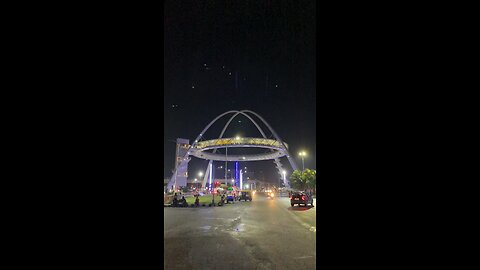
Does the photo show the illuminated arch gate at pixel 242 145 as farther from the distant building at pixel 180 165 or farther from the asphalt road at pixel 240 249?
the asphalt road at pixel 240 249

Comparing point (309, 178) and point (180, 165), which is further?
point (180, 165)

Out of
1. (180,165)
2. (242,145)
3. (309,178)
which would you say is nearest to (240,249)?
(309,178)

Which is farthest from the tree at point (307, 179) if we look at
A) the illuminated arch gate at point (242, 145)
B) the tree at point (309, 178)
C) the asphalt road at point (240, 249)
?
the illuminated arch gate at point (242, 145)

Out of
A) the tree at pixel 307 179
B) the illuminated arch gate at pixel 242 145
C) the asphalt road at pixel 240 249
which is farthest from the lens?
the illuminated arch gate at pixel 242 145

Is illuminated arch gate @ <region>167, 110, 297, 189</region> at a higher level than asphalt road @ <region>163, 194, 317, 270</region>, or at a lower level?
higher

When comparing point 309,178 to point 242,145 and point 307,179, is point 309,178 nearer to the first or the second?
point 307,179

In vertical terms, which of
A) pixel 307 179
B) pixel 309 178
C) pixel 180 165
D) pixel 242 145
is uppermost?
pixel 242 145

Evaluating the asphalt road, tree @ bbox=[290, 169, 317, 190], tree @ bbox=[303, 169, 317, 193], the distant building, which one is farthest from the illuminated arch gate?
the asphalt road

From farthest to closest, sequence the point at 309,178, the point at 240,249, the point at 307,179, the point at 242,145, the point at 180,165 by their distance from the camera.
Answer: the point at 242,145, the point at 180,165, the point at 307,179, the point at 309,178, the point at 240,249

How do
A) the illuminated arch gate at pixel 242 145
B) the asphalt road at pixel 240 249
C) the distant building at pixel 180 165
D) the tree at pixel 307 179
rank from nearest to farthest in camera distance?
1. the asphalt road at pixel 240 249
2. the tree at pixel 307 179
3. the distant building at pixel 180 165
4. the illuminated arch gate at pixel 242 145

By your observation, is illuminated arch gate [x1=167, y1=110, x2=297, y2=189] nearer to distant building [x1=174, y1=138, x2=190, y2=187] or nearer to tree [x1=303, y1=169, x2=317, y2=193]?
distant building [x1=174, y1=138, x2=190, y2=187]
